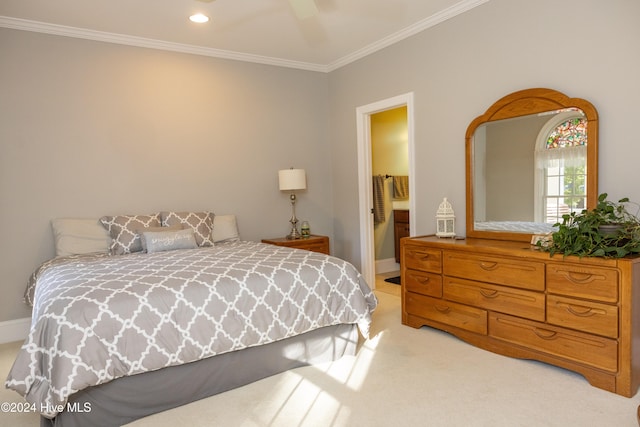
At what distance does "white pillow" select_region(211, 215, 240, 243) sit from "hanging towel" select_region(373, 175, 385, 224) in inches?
79.9

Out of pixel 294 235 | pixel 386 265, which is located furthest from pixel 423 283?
pixel 386 265

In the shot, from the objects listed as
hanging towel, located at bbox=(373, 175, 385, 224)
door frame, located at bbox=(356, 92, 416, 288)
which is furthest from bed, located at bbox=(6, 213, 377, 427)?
hanging towel, located at bbox=(373, 175, 385, 224)

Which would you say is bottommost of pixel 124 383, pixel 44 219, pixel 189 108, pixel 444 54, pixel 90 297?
pixel 124 383

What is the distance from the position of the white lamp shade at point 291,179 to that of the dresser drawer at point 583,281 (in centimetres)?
270

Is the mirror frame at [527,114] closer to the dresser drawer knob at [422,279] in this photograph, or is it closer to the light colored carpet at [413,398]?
the dresser drawer knob at [422,279]

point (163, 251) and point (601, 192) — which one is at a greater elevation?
point (601, 192)

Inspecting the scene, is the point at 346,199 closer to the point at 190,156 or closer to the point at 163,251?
the point at 190,156

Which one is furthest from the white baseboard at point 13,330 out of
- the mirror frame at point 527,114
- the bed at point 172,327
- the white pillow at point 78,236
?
the mirror frame at point 527,114

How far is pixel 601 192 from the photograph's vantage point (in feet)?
9.23

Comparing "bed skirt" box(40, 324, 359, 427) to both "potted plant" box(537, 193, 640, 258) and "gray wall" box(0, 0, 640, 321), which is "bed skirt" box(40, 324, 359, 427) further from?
"gray wall" box(0, 0, 640, 321)

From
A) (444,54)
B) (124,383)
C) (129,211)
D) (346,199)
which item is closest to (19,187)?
(129,211)

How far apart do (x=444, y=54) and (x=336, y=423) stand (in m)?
3.10

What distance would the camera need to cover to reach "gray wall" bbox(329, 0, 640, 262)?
272 centimetres

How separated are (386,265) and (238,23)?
3621mm
